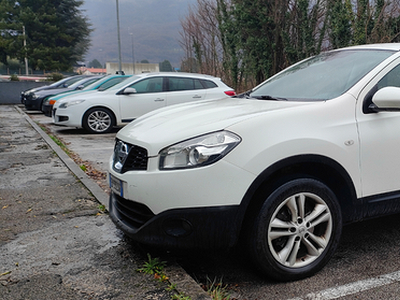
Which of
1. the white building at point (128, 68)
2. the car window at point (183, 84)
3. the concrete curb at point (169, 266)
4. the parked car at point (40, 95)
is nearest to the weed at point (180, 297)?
the concrete curb at point (169, 266)

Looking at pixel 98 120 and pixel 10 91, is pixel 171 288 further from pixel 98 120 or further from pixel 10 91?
pixel 10 91

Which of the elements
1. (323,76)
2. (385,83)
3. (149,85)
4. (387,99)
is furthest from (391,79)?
(149,85)

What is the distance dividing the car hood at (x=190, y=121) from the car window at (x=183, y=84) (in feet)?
25.1

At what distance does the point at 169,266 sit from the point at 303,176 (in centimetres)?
112

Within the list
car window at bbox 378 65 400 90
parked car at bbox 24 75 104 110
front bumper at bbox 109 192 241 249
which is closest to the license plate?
front bumper at bbox 109 192 241 249

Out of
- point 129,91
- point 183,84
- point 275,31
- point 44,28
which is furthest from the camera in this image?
point 44,28

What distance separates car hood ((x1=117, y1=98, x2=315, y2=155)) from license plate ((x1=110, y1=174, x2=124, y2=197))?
0.31 metres

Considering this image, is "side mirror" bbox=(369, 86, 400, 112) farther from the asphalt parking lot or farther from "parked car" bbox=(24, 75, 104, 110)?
"parked car" bbox=(24, 75, 104, 110)

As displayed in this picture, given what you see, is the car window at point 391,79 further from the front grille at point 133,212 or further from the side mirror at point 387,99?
the front grille at point 133,212

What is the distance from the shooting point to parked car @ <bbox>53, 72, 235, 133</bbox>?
1103 centimetres

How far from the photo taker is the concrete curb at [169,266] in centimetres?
264

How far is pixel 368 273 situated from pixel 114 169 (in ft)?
6.63

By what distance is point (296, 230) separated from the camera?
288 centimetres

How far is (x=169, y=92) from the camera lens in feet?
36.7
